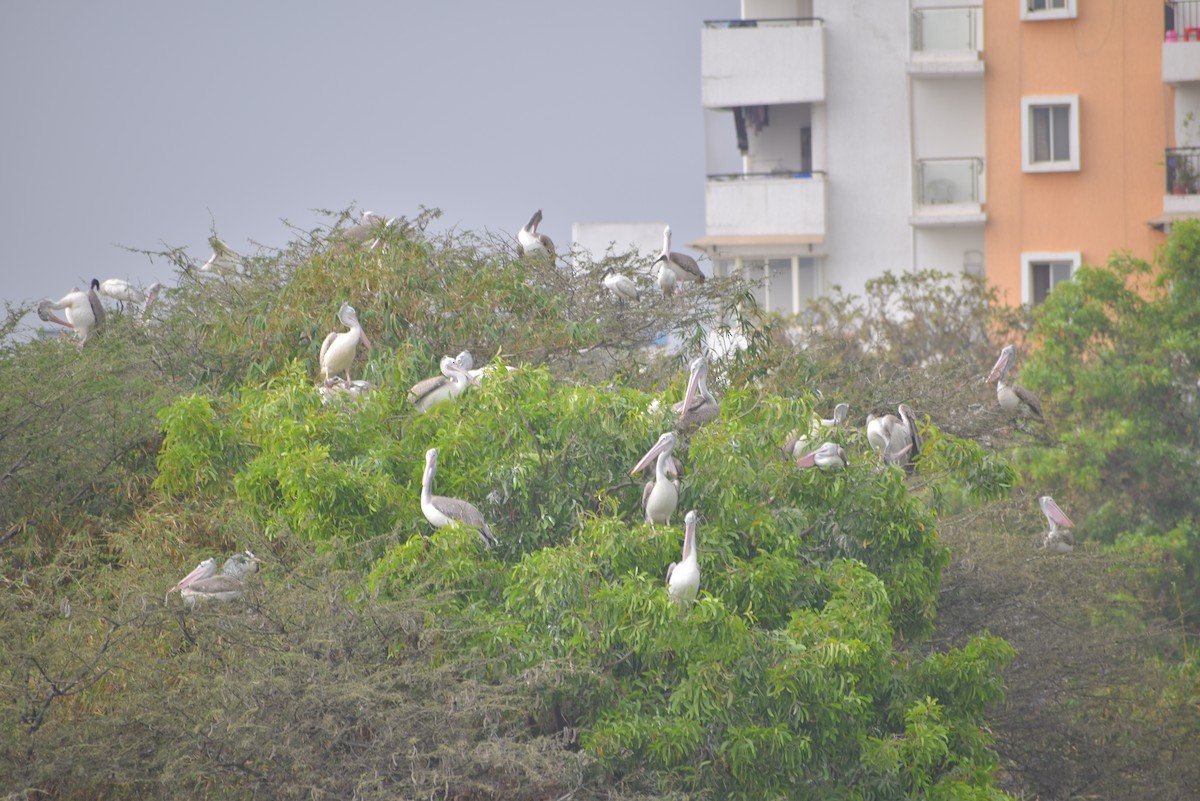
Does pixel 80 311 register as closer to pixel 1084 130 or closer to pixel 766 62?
pixel 766 62

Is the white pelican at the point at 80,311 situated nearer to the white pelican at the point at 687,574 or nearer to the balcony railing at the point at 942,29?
the white pelican at the point at 687,574

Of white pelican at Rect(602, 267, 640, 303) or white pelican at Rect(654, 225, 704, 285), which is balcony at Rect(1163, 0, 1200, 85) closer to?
white pelican at Rect(654, 225, 704, 285)

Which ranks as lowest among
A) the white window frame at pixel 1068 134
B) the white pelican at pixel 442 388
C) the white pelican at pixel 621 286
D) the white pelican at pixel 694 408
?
the white pelican at pixel 694 408

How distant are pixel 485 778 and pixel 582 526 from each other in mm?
1733

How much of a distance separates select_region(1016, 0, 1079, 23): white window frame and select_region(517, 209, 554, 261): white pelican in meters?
21.0

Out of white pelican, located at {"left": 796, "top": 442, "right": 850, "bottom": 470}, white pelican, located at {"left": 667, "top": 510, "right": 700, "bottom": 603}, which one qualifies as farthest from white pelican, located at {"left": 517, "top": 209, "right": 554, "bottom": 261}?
white pelican, located at {"left": 667, "top": 510, "right": 700, "bottom": 603}

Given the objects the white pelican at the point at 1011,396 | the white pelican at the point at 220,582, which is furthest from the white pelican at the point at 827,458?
the white pelican at the point at 1011,396

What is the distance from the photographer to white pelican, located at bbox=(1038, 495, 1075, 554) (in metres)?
19.3

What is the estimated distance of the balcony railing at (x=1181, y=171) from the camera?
36.9 m

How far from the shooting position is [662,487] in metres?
12.1

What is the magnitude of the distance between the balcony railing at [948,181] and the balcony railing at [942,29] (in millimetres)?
2184

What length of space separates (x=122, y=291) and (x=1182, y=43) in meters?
23.7

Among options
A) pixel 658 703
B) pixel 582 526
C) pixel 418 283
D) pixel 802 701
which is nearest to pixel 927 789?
pixel 802 701

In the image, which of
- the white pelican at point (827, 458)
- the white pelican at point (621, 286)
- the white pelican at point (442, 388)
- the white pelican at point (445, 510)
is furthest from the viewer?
the white pelican at point (621, 286)
